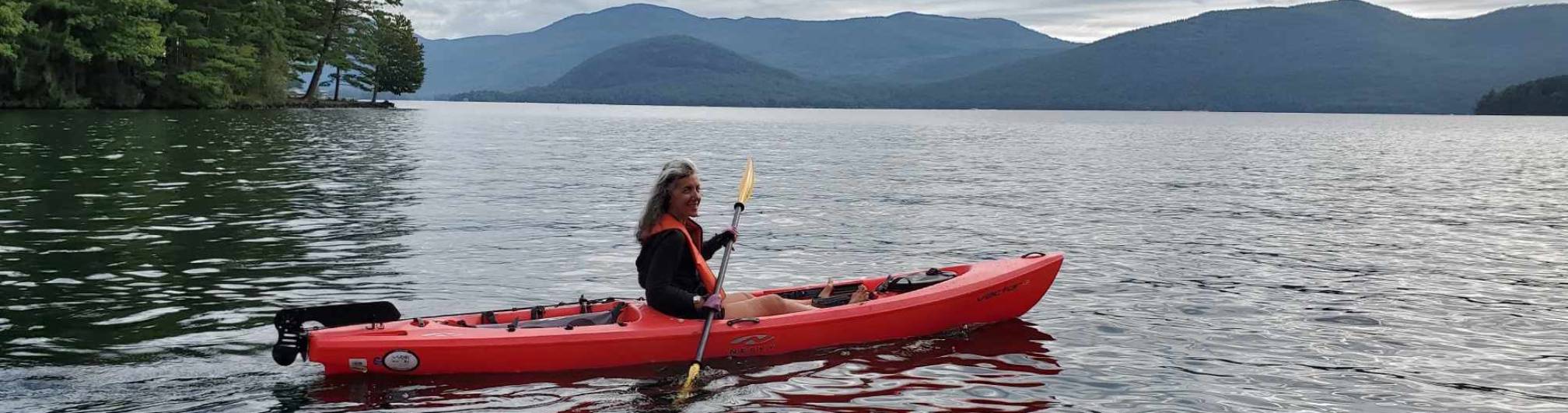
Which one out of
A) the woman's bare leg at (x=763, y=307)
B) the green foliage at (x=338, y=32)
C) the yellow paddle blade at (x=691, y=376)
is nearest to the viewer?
the yellow paddle blade at (x=691, y=376)

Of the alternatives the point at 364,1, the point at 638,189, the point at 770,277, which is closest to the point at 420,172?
the point at 638,189

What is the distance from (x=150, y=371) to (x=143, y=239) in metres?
7.92

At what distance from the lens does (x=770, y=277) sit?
49.9 ft

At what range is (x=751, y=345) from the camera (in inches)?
414

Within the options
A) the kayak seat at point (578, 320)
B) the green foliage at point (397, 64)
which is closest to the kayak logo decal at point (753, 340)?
the kayak seat at point (578, 320)

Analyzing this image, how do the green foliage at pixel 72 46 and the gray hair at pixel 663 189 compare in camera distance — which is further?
the green foliage at pixel 72 46

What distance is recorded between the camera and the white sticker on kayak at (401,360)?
9.38 m

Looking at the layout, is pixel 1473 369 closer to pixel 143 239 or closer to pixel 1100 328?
pixel 1100 328

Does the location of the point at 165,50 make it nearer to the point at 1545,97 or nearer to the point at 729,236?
the point at 729,236

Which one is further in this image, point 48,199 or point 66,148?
point 66,148

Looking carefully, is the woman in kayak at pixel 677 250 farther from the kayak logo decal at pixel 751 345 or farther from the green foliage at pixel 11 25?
the green foliage at pixel 11 25

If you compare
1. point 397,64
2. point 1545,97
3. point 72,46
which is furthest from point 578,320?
point 1545,97

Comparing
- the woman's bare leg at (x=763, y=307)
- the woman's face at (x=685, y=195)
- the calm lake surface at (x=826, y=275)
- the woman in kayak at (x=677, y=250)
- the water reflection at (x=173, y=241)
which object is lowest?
the calm lake surface at (x=826, y=275)

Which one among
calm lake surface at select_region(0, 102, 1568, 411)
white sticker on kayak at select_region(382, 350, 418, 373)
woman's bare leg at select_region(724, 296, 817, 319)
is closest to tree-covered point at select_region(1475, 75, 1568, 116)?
calm lake surface at select_region(0, 102, 1568, 411)
